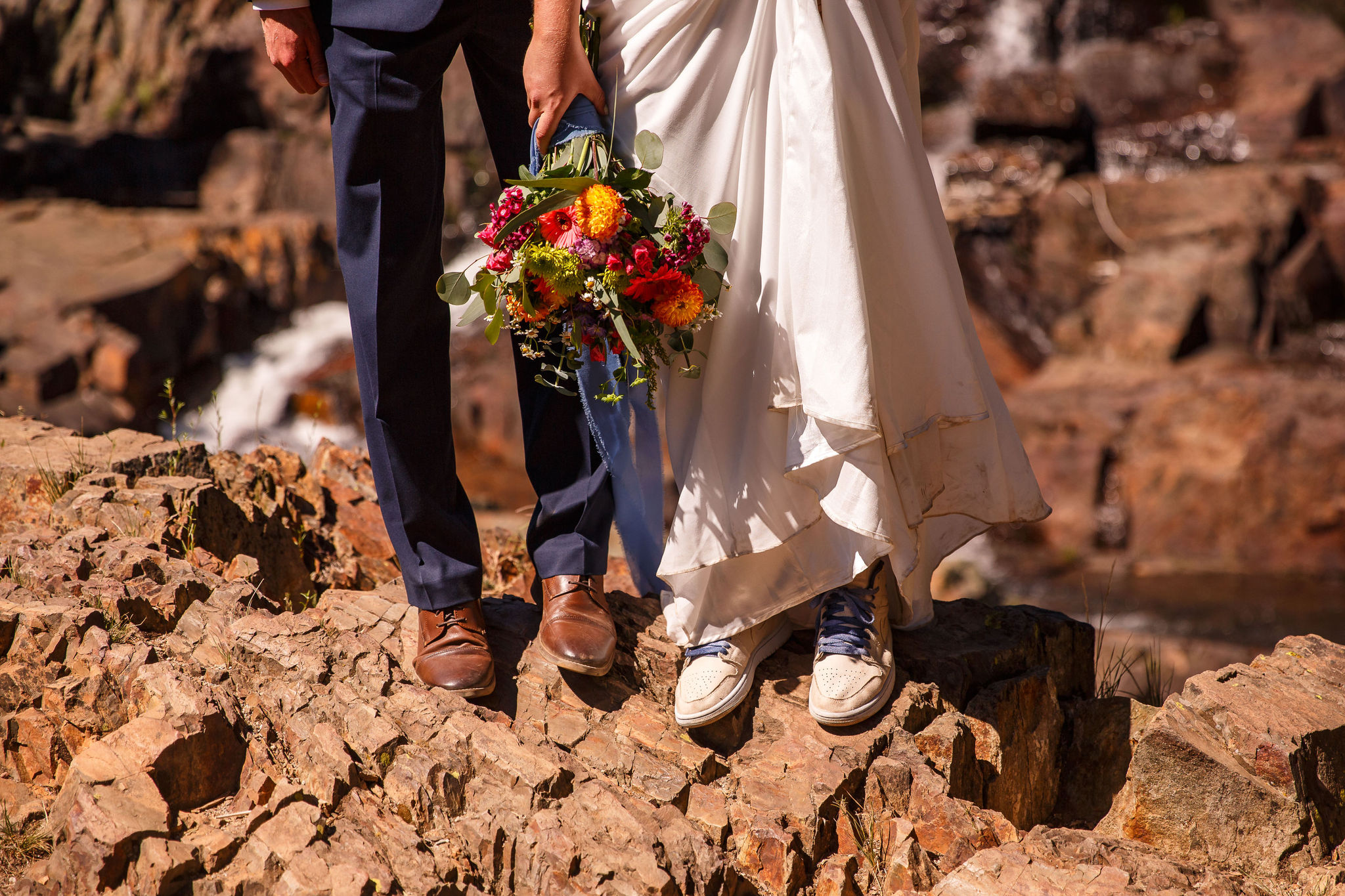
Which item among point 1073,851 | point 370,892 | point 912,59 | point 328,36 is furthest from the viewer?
point 912,59

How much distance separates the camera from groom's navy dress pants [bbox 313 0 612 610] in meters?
2.02

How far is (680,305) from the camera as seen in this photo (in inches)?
77.8

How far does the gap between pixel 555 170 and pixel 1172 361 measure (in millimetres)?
7040

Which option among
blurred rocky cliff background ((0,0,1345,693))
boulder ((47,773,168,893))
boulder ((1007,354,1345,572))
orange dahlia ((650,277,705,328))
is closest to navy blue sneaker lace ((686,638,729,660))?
orange dahlia ((650,277,705,328))

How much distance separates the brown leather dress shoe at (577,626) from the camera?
215cm

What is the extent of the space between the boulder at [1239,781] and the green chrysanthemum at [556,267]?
5.22 feet

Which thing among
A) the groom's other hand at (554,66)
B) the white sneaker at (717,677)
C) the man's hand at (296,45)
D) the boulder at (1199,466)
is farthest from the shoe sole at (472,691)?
the boulder at (1199,466)

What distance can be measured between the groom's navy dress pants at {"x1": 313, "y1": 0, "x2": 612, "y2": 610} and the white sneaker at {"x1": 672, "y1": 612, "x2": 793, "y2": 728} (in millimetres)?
332

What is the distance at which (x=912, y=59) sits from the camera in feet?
7.89

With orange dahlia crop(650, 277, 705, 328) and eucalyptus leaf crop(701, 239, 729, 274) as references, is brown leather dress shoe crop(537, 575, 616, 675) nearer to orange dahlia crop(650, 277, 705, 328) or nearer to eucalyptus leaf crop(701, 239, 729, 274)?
orange dahlia crop(650, 277, 705, 328)

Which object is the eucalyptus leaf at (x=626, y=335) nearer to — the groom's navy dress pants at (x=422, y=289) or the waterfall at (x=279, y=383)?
the groom's navy dress pants at (x=422, y=289)

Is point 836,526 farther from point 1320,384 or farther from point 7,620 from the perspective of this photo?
point 1320,384

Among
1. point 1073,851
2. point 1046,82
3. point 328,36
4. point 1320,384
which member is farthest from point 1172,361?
point 328,36

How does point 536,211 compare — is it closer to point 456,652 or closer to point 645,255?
point 645,255
